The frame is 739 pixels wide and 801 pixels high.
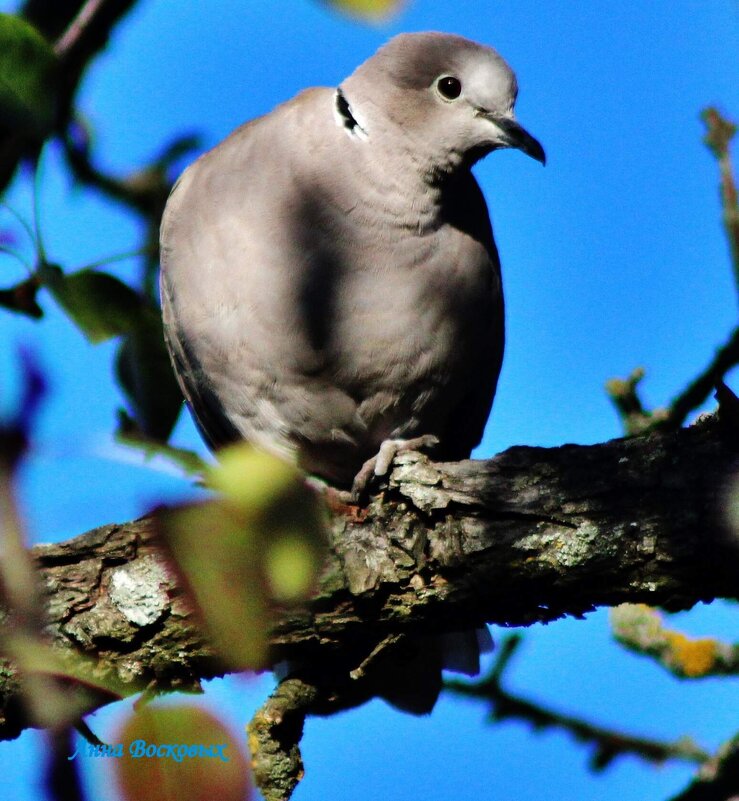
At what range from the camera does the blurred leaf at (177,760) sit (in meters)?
1.25

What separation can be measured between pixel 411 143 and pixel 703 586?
1743mm

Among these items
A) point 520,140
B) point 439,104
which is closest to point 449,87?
point 439,104

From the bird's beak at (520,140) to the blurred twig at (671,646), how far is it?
4.41 ft

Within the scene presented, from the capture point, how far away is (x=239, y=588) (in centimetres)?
148

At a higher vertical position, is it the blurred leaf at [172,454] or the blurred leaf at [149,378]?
the blurred leaf at [149,378]

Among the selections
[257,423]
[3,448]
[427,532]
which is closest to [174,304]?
[257,423]

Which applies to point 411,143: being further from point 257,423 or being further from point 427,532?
point 427,532

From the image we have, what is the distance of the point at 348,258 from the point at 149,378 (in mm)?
1127

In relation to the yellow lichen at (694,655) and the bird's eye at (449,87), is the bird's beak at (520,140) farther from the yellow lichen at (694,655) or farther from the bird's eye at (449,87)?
the yellow lichen at (694,655)

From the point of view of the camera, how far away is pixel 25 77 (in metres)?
1.95

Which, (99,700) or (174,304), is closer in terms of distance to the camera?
(99,700)

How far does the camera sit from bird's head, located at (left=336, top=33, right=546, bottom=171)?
331 centimetres

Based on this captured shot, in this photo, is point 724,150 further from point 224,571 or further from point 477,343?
point 224,571

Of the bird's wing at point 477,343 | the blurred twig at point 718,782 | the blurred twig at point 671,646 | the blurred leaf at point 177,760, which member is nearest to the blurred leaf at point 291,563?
the blurred leaf at point 177,760
